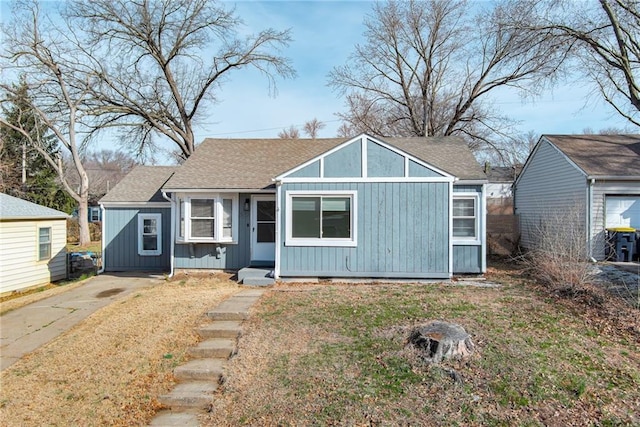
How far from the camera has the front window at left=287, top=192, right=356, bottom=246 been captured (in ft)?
32.6

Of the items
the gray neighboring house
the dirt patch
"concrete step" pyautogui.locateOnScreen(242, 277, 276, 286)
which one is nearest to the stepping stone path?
"concrete step" pyautogui.locateOnScreen(242, 277, 276, 286)

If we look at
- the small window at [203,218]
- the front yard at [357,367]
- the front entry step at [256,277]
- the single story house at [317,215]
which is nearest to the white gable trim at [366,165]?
the single story house at [317,215]

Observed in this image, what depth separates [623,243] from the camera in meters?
12.2

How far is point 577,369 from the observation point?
489 centimetres

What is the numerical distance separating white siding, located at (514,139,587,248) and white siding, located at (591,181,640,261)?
13.9 inches

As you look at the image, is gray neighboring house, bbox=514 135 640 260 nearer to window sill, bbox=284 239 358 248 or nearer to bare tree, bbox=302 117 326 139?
window sill, bbox=284 239 358 248

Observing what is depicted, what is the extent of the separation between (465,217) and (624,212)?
6306 mm

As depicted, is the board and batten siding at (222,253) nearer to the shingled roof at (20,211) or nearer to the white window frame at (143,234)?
the white window frame at (143,234)

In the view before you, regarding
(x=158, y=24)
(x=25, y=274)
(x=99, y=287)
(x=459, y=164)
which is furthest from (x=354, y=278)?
(x=158, y=24)

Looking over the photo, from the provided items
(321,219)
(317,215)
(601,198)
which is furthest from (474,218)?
(601,198)

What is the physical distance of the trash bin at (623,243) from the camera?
39.9 ft

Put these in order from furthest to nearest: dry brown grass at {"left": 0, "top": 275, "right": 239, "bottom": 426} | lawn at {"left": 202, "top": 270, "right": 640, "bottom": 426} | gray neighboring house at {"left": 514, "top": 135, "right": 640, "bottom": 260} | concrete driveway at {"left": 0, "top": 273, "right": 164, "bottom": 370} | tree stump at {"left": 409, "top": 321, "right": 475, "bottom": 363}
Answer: gray neighboring house at {"left": 514, "top": 135, "right": 640, "bottom": 260} → concrete driveway at {"left": 0, "top": 273, "right": 164, "bottom": 370} → tree stump at {"left": 409, "top": 321, "right": 475, "bottom": 363} → dry brown grass at {"left": 0, "top": 275, "right": 239, "bottom": 426} → lawn at {"left": 202, "top": 270, "right": 640, "bottom": 426}

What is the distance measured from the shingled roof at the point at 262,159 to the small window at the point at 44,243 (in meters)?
5.78

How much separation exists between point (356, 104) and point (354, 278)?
66.7 ft
